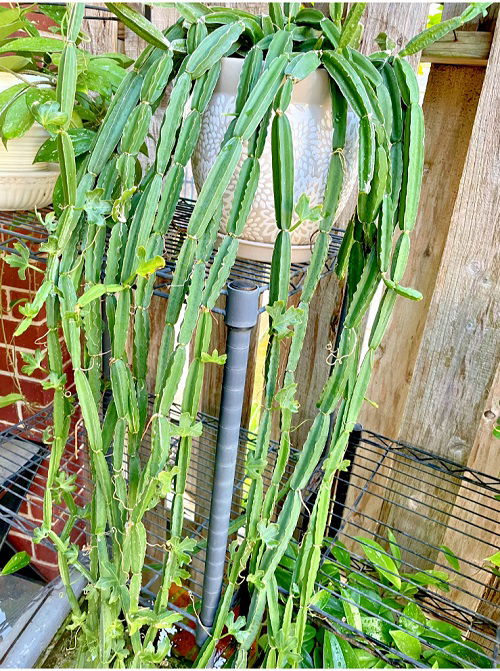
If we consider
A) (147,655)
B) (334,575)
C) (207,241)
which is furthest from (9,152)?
(334,575)

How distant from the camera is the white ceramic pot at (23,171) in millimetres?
773

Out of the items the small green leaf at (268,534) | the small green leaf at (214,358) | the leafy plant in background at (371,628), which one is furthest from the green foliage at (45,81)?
the leafy plant in background at (371,628)

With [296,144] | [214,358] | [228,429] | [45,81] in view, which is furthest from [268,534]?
[45,81]

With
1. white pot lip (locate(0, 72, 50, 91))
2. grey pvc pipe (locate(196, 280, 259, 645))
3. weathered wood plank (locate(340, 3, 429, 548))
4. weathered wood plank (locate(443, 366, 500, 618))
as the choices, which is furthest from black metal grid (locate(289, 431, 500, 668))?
white pot lip (locate(0, 72, 50, 91))

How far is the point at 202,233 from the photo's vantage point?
53cm

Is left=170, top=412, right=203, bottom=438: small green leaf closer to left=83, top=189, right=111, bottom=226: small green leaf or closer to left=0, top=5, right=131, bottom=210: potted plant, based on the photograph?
left=83, top=189, right=111, bottom=226: small green leaf

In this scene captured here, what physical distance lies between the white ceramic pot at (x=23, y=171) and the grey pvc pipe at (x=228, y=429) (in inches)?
17.8

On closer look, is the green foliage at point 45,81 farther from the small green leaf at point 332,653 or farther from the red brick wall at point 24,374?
the small green leaf at point 332,653

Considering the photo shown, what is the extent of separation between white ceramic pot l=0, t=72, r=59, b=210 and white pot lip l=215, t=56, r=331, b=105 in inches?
13.9

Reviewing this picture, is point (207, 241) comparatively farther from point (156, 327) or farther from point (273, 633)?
point (156, 327)

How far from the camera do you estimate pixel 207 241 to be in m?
0.56

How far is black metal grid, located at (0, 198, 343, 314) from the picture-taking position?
26.3 inches

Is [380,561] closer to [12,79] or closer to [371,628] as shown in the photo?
[371,628]

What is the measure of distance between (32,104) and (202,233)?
37 cm
